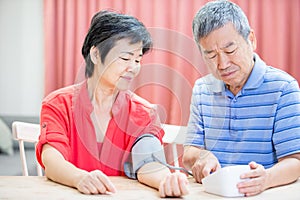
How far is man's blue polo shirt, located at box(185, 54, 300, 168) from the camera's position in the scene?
120cm

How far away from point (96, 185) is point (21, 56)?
296 cm

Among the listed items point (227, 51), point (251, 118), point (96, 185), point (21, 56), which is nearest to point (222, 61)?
point (227, 51)

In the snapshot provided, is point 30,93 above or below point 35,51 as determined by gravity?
below

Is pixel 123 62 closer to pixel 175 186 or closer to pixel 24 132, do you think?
pixel 175 186

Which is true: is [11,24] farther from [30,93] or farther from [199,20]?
[199,20]

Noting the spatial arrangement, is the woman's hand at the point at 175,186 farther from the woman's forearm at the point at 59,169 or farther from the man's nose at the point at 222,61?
the man's nose at the point at 222,61

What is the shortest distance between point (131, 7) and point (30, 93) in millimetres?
1075

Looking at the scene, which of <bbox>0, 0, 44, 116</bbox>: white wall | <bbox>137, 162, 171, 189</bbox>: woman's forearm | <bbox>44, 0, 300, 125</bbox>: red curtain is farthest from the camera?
<bbox>0, 0, 44, 116</bbox>: white wall

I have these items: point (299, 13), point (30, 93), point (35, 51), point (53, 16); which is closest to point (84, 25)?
point (53, 16)

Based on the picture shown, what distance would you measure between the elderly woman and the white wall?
265 cm

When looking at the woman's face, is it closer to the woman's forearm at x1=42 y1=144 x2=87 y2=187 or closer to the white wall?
the woman's forearm at x1=42 y1=144 x2=87 y2=187

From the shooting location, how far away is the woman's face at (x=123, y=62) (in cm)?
88

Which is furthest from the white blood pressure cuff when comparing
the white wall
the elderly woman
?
the white wall

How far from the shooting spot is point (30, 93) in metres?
3.72
